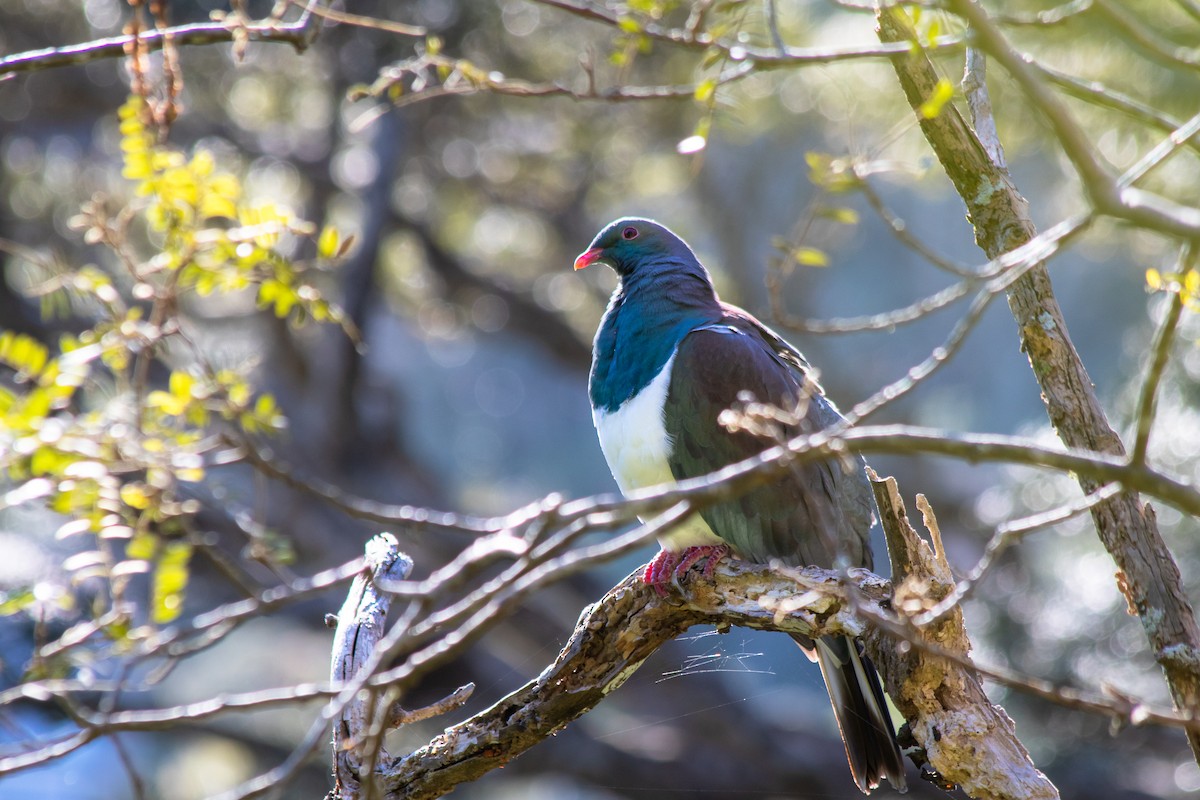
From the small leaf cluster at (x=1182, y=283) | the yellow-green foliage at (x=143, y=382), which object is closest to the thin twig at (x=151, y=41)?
the yellow-green foliage at (x=143, y=382)

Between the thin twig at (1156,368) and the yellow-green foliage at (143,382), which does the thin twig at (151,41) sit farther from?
the thin twig at (1156,368)

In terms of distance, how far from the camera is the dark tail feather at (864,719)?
2.37 metres

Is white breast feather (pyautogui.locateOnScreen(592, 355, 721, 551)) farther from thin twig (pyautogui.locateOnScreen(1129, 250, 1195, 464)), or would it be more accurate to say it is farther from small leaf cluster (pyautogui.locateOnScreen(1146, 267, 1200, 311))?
thin twig (pyautogui.locateOnScreen(1129, 250, 1195, 464))

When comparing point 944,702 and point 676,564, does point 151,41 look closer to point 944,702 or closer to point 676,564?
point 676,564

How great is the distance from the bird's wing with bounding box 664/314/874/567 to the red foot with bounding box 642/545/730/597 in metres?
0.08

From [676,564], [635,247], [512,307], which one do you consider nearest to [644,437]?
[676,564]

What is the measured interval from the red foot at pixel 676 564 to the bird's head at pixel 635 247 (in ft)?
2.75

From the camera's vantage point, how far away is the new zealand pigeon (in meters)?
2.56

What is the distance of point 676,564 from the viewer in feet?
7.96

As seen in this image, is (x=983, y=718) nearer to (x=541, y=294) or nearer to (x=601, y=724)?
(x=601, y=724)

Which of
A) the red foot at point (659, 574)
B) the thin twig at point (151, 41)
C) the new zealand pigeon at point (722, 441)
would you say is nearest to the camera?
the thin twig at point (151, 41)

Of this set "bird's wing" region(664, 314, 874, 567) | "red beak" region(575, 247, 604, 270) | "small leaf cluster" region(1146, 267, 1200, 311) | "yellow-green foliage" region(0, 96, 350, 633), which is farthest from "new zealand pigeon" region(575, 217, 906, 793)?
"small leaf cluster" region(1146, 267, 1200, 311)

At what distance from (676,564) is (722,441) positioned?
14.0 inches

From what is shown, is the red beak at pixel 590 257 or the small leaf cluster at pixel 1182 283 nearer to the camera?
the small leaf cluster at pixel 1182 283
